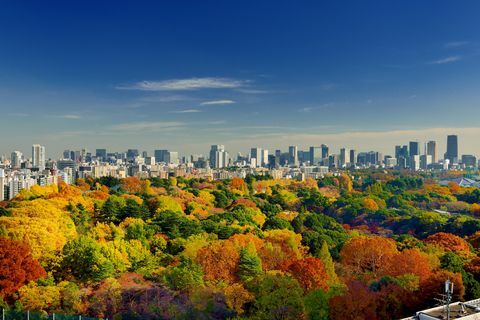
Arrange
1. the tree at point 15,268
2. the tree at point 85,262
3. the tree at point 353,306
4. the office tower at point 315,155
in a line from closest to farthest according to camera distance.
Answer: the tree at point 353,306 < the tree at point 15,268 < the tree at point 85,262 < the office tower at point 315,155

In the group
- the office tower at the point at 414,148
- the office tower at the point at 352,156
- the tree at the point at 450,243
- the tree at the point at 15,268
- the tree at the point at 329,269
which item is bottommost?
the tree at the point at 450,243

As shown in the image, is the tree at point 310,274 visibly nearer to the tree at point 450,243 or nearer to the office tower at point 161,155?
the tree at point 450,243

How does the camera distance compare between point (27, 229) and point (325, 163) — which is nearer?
point (27, 229)

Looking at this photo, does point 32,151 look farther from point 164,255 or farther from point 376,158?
point 376,158

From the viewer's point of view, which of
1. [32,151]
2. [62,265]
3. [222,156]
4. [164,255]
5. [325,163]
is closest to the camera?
[62,265]

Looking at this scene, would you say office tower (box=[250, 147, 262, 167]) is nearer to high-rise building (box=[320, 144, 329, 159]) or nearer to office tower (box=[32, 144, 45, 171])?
high-rise building (box=[320, 144, 329, 159])

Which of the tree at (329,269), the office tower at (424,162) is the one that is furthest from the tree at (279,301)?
the office tower at (424,162)

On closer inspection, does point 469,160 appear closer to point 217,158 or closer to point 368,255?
point 217,158

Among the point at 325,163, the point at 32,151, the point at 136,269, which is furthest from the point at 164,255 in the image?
the point at 325,163
